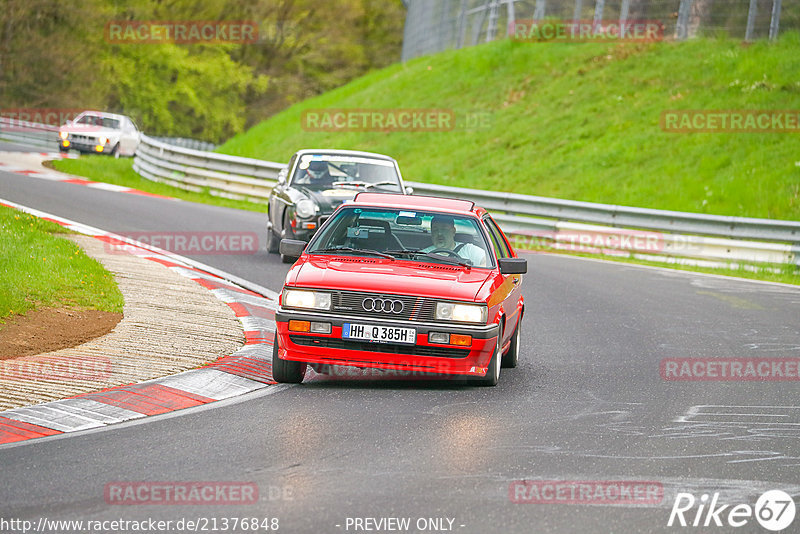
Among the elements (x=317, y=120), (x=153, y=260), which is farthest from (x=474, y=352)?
(x=317, y=120)

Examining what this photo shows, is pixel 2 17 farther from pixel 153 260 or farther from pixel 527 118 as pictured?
pixel 153 260

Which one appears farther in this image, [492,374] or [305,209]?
[305,209]

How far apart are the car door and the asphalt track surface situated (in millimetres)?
450

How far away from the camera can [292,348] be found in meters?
8.48

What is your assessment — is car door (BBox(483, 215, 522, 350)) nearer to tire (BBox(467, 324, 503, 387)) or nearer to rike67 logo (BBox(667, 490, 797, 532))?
tire (BBox(467, 324, 503, 387))

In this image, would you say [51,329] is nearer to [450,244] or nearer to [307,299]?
[307,299]

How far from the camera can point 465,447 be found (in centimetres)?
692

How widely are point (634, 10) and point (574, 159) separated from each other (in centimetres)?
691

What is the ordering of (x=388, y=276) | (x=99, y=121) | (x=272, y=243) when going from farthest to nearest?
(x=99, y=121) → (x=272, y=243) → (x=388, y=276)

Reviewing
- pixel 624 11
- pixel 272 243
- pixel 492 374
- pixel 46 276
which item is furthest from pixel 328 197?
pixel 624 11

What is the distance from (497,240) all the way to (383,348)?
88.1 inches

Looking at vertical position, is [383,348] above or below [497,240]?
below

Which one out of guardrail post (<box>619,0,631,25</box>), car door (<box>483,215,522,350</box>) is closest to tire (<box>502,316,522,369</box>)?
car door (<box>483,215,522,350</box>)

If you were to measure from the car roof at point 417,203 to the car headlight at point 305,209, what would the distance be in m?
5.11
